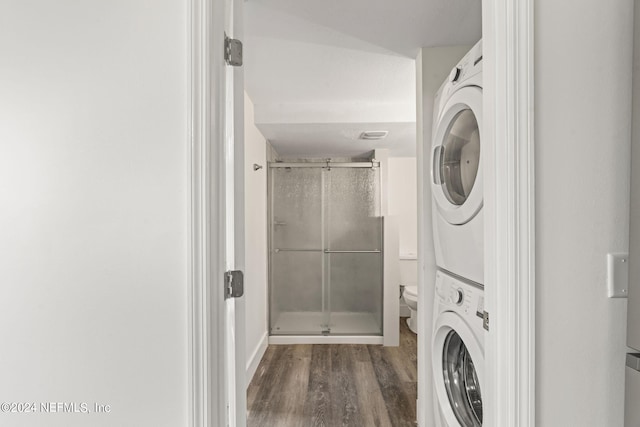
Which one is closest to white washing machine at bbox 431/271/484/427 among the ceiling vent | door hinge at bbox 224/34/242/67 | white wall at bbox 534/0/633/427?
white wall at bbox 534/0/633/427

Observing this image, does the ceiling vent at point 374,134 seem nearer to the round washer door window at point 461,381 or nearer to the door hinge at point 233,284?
the round washer door window at point 461,381

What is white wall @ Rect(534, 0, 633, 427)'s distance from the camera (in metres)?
0.86

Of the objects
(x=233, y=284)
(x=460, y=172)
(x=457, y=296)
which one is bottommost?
(x=457, y=296)

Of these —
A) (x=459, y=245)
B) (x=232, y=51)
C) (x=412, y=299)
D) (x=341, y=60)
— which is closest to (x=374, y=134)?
(x=341, y=60)

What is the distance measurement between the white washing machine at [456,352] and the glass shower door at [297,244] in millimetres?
2219

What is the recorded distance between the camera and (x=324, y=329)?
3.73 meters

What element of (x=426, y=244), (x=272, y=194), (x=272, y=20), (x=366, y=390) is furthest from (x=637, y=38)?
(x=272, y=194)

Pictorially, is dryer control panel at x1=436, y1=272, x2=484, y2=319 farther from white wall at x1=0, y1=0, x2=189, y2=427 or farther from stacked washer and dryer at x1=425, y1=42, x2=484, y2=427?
white wall at x1=0, y1=0, x2=189, y2=427

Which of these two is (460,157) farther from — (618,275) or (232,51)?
(232,51)

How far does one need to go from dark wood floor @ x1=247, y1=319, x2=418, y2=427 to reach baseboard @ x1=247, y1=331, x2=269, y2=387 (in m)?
0.05

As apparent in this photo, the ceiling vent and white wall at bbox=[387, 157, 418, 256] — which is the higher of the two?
the ceiling vent

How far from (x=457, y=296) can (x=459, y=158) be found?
592mm

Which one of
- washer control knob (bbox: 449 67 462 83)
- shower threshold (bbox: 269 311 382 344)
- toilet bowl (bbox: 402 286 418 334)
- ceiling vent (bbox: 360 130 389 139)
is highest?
ceiling vent (bbox: 360 130 389 139)

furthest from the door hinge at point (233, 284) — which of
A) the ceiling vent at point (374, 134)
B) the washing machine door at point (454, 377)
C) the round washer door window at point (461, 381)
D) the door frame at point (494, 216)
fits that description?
the ceiling vent at point (374, 134)
